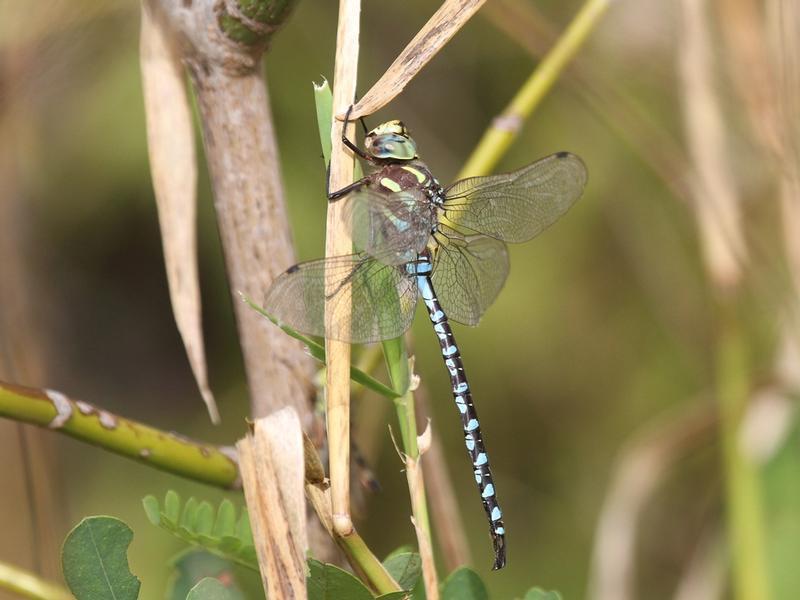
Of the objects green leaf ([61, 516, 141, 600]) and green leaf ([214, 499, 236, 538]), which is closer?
green leaf ([61, 516, 141, 600])

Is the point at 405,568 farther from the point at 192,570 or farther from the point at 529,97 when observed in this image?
the point at 529,97

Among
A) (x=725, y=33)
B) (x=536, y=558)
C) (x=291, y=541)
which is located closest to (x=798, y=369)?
(x=725, y=33)

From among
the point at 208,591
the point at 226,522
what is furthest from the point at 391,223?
the point at 208,591

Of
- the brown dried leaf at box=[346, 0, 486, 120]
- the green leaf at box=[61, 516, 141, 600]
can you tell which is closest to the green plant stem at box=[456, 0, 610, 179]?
the brown dried leaf at box=[346, 0, 486, 120]

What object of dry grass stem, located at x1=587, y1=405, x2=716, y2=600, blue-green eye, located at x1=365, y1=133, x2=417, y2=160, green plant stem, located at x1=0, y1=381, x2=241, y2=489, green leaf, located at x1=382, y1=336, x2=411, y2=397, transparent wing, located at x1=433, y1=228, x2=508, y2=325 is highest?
blue-green eye, located at x1=365, y1=133, x2=417, y2=160

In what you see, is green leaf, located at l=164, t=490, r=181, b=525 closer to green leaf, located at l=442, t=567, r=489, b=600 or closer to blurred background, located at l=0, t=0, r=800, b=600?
green leaf, located at l=442, t=567, r=489, b=600

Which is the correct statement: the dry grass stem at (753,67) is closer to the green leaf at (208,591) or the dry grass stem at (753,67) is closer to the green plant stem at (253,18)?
the green plant stem at (253,18)

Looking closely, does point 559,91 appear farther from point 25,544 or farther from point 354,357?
point 25,544
